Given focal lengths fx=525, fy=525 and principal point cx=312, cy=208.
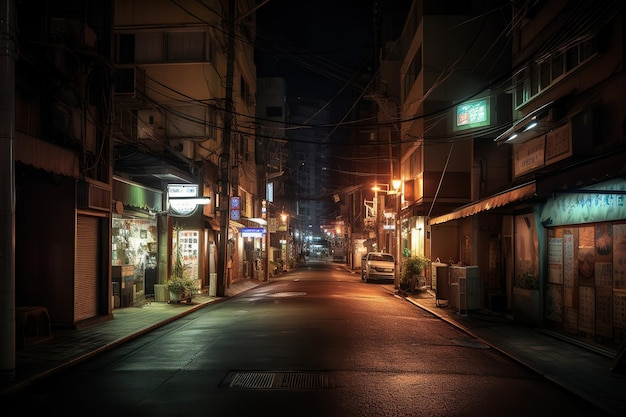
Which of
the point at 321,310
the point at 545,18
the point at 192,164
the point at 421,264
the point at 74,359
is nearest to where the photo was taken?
the point at 74,359

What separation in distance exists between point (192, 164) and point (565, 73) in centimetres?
1518

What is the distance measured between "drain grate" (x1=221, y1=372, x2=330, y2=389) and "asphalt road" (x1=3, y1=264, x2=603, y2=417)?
2 centimetres

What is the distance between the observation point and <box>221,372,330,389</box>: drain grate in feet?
25.1

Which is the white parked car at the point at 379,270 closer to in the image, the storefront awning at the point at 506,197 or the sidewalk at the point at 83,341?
the sidewalk at the point at 83,341

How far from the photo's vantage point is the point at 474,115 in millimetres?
20328

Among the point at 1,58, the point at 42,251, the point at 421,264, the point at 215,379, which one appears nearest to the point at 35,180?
the point at 42,251

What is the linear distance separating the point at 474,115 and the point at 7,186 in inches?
654

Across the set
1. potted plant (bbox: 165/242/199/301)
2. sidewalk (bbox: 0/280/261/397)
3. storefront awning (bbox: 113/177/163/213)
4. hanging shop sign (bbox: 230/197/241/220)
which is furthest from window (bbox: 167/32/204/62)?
sidewalk (bbox: 0/280/261/397)

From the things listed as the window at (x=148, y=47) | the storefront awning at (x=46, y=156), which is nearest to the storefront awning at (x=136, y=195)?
the storefront awning at (x=46, y=156)

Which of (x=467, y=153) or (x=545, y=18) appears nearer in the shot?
(x=545, y=18)

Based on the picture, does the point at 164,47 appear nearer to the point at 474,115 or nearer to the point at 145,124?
the point at 145,124

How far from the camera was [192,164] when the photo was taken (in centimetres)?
2273

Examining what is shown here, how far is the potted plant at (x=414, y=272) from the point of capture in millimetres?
25256

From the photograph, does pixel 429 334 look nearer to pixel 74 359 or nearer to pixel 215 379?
pixel 215 379
